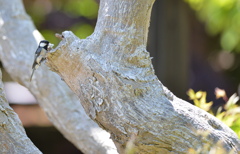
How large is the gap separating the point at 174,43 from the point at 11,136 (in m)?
4.02

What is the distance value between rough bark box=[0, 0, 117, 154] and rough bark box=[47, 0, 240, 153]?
81 cm

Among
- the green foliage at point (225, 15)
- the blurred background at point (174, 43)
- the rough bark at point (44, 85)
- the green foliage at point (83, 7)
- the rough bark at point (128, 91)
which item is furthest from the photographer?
the green foliage at point (83, 7)

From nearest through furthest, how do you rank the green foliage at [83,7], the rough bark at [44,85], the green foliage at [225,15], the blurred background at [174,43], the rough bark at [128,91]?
the rough bark at [128,91]
the rough bark at [44,85]
the green foliage at [225,15]
the blurred background at [174,43]
the green foliage at [83,7]

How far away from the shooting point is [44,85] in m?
2.98

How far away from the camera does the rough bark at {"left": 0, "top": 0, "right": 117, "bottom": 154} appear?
9.27 ft

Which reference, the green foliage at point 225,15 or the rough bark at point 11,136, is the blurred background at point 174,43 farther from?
the rough bark at point 11,136

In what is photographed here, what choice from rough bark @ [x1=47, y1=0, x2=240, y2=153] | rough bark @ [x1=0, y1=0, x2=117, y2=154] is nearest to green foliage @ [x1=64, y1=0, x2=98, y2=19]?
rough bark @ [x1=0, y1=0, x2=117, y2=154]

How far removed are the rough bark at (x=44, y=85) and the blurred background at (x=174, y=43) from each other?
2.07 m

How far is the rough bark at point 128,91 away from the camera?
1908 millimetres

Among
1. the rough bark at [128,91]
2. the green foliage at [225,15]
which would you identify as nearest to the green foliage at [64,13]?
the green foliage at [225,15]

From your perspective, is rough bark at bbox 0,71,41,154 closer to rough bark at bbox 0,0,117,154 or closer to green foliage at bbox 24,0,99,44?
rough bark at bbox 0,0,117,154

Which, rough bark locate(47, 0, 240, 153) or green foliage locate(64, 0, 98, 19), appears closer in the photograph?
rough bark locate(47, 0, 240, 153)

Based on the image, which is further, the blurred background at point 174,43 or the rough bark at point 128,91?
the blurred background at point 174,43

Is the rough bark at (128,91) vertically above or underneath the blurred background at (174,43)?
underneath
